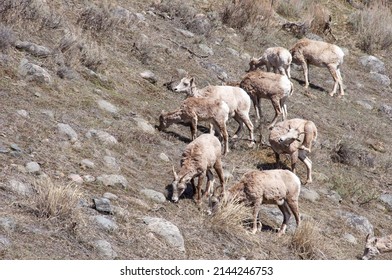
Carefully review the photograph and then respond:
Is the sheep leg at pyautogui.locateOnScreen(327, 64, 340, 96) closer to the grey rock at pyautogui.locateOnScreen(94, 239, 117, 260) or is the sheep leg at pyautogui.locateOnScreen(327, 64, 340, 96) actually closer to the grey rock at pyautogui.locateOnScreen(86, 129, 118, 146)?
the grey rock at pyautogui.locateOnScreen(86, 129, 118, 146)

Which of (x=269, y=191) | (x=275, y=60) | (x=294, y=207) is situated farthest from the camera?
(x=275, y=60)

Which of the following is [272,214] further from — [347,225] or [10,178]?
[10,178]

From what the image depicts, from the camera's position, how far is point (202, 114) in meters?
13.3

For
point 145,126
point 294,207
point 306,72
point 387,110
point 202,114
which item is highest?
point 294,207

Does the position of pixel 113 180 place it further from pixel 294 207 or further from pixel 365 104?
pixel 365 104

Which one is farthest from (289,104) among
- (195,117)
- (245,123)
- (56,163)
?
(56,163)

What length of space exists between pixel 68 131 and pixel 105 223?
275 centimetres

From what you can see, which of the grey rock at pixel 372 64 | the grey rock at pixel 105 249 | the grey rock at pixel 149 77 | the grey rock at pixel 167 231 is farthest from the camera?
the grey rock at pixel 372 64

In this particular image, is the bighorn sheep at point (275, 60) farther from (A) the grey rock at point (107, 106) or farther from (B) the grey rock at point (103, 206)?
(B) the grey rock at point (103, 206)

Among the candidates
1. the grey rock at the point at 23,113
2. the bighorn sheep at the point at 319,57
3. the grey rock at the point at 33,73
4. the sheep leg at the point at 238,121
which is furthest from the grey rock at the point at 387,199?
the grey rock at the point at 23,113

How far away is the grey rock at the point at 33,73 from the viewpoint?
1277 cm

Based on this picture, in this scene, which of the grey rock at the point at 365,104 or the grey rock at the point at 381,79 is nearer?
the grey rock at the point at 365,104

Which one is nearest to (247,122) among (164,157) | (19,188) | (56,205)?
(164,157)

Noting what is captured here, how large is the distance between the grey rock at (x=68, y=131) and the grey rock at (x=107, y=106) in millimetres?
1603
